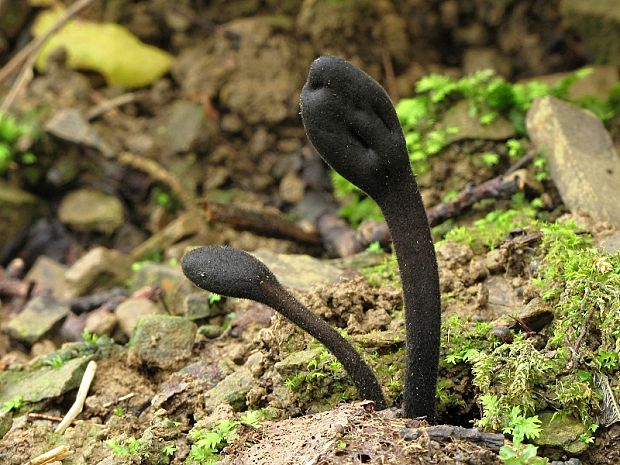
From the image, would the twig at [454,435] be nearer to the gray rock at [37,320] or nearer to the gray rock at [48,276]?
the gray rock at [37,320]

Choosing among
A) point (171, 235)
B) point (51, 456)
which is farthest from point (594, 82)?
point (51, 456)

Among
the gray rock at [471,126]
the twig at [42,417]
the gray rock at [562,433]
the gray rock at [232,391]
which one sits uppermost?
the gray rock at [471,126]

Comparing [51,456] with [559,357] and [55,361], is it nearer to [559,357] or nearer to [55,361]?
[55,361]

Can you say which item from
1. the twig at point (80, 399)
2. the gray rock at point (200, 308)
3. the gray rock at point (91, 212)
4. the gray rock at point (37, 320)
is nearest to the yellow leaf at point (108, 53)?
the gray rock at point (91, 212)

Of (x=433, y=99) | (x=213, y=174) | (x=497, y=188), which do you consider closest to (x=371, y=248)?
(x=497, y=188)

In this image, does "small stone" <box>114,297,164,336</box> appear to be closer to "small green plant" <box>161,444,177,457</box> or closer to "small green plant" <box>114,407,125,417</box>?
"small green plant" <box>114,407,125,417</box>

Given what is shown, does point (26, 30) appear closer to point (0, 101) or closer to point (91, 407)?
point (0, 101)

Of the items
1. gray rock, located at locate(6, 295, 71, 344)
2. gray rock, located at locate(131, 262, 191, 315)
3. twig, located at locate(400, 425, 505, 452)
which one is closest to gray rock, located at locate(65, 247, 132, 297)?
gray rock, located at locate(131, 262, 191, 315)
